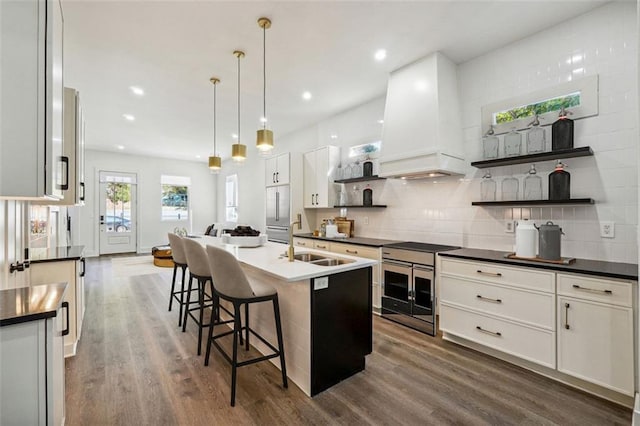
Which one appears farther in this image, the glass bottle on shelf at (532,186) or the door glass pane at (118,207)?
the door glass pane at (118,207)

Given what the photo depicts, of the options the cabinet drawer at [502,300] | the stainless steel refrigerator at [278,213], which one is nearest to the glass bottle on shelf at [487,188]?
the cabinet drawer at [502,300]

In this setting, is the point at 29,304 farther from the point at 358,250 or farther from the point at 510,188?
the point at 510,188

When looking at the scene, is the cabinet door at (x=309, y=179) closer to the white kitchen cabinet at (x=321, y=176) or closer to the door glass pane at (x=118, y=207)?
the white kitchen cabinet at (x=321, y=176)

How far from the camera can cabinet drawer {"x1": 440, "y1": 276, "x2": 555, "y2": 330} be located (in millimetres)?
2207

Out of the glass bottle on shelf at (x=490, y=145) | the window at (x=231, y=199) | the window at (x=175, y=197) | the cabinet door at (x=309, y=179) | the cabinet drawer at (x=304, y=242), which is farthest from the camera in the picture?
the window at (x=175, y=197)

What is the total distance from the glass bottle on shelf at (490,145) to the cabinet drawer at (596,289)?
1368 millimetres

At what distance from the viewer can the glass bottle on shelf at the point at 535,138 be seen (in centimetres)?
267

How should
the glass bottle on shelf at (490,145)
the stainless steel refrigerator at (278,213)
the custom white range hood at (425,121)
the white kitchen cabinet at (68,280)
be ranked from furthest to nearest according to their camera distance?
the stainless steel refrigerator at (278,213)
the custom white range hood at (425,121)
the glass bottle on shelf at (490,145)
the white kitchen cabinet at (68,280)

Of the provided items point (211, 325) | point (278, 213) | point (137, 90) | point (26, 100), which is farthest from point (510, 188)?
point (137, 90)

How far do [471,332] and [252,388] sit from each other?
196 cm

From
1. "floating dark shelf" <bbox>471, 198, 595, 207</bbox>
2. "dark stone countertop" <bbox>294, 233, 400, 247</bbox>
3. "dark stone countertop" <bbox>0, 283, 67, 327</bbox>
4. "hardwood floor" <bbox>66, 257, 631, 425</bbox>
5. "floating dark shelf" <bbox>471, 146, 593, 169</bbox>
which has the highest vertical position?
"floating dark shelf" <bbox>471, 146, 593, 169</bbox>

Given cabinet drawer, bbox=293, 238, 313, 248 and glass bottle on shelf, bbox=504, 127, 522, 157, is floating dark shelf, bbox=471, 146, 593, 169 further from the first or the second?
cabinet drawer, bbox=293, 238, 313, 248

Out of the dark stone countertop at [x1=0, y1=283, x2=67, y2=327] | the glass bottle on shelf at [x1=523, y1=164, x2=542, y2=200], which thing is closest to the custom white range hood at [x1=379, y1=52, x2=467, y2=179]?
the glass bottle on shelf at [x1=523, y1=164, x2=542, y2=200]

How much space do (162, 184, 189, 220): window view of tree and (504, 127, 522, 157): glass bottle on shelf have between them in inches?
354
